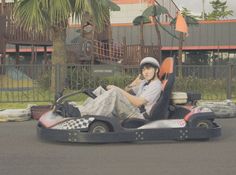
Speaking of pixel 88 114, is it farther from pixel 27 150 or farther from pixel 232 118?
pixel 232 118

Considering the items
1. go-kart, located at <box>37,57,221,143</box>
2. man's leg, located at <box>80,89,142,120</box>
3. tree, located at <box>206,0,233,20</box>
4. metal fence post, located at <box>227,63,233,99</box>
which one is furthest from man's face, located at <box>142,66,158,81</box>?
tree, located at <box>206,0,233,20</box>

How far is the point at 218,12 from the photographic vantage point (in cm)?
6725

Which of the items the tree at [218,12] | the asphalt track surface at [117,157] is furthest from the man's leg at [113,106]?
the tree at [218,12]

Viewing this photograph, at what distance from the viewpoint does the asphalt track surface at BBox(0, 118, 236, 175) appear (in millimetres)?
5793

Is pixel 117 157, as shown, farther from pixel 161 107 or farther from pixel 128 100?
pixel 161 107

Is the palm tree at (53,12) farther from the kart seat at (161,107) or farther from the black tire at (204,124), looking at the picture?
the black tire at (204,124)

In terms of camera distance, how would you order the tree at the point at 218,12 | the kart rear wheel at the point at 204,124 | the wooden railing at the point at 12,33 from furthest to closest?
the tree at the point at 218,12 → the wooden railing at the point at 12,33 → the kart rear wheel at the point at 204,124

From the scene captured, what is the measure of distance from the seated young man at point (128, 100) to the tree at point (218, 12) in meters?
59.2

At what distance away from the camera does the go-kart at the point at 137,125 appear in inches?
289

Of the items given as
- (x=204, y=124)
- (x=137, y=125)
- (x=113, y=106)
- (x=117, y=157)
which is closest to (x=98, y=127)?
(x=113, y=106)

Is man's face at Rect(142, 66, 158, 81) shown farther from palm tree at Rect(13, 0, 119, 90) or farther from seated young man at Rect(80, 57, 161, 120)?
palm tree at Rect(13, 0, 119, 90)

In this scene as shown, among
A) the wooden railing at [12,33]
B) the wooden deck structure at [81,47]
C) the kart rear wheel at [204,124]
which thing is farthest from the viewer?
the wooden deck structure at [81,47]

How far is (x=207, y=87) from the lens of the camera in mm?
15414

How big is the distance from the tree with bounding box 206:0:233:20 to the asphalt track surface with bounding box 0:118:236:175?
59.3 m
